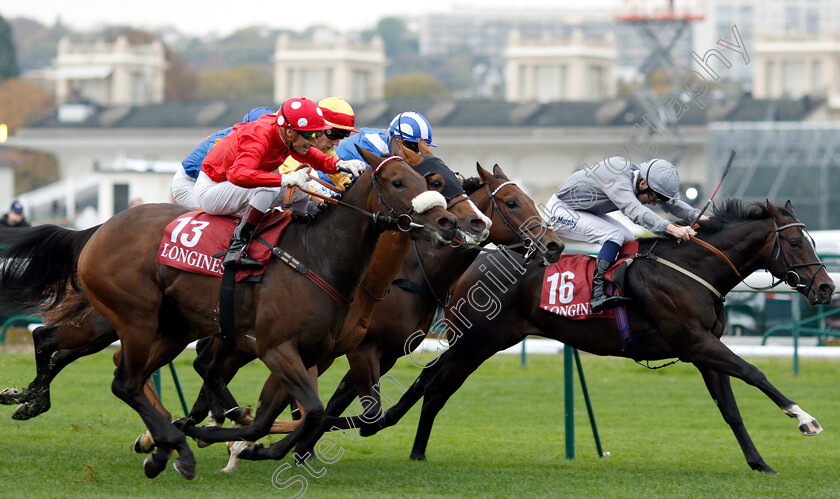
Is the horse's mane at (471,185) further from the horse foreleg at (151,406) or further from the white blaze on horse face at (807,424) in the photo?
the white blaze on horse face at (807,424)

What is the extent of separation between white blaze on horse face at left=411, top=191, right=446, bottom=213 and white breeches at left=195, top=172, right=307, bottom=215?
87 centimetres

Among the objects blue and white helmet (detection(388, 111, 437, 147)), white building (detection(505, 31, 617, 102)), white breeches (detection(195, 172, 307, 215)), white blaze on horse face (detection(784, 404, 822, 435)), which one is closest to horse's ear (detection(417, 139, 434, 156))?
blue and white helmet (detection(388, 111, 437, 147))

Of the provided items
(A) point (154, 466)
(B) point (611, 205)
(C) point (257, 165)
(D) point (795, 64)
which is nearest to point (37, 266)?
(A) point (154, 466)

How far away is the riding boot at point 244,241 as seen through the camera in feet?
20.4

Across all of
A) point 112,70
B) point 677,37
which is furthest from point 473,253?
point 112,70

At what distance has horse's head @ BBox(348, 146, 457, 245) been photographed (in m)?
5.76

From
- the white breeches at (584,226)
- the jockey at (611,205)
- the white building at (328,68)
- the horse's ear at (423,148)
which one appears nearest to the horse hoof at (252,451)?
the horse's ear at (423,148)

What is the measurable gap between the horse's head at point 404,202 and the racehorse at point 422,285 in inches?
39.1

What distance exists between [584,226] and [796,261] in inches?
53.1

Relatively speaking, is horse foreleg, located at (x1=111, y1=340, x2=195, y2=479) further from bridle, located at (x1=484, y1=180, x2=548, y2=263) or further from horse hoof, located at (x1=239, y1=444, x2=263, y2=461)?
bridle, located at (x1=484, y1=180, x2=548, y2=263)

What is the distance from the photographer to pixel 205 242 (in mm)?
6457

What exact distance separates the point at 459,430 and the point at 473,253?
2360 millimetres

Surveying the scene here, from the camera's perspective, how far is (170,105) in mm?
65438

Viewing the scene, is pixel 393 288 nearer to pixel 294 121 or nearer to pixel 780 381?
pixel 294 121
